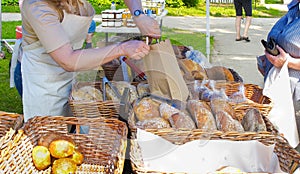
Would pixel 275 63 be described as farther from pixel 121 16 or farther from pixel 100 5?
pixel 100 5

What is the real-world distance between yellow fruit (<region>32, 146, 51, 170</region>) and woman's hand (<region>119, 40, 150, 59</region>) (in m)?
0.50

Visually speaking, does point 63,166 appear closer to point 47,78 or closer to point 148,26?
point 47,78

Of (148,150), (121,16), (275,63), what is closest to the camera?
(148,150)

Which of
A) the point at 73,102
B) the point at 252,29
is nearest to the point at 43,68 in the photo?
the point at 73,102

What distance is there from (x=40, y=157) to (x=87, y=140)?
0.20m

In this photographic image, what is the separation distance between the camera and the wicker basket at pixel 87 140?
1.68 metres

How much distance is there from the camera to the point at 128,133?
1.82 metres

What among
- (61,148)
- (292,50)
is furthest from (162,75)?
(292,50)

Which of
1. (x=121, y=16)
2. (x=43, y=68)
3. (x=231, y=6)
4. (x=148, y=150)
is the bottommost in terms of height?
(x=231, y=6)

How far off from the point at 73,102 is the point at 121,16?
11.9 feet

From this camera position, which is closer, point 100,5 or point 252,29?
point 252,29

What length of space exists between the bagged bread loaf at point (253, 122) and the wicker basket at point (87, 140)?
49 centimetres

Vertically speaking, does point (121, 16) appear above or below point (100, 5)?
above

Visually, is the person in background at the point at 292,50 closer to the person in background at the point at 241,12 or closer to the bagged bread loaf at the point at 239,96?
the bagged bread loaf at the point at 239,96
